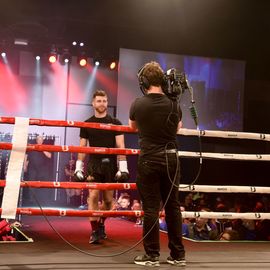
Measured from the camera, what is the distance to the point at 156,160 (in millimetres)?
3217

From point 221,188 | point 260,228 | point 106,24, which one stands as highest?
point 106,24

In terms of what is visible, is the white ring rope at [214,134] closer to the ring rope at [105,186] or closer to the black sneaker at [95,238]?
the ring rope at [105,186]

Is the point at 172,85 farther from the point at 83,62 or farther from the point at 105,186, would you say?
the point at 83,62

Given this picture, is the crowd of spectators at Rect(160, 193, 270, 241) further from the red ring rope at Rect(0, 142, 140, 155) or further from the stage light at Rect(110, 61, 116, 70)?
the stage light at Rect(110, 61, 116, 70)

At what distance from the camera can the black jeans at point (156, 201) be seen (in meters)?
3.18

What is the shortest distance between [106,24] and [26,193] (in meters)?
3.80

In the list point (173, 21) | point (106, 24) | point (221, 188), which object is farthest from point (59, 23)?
point (221, 188)

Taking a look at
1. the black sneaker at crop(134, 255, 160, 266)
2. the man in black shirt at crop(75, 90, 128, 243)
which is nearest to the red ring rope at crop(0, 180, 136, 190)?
the man in black shirt at crop(75, 90, 128, 243)

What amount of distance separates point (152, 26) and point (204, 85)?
1.80 m

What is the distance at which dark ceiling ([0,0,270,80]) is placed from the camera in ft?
30.4

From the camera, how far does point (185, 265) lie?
10.5ft

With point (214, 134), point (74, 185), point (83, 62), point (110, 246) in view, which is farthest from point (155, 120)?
point (83, 62)

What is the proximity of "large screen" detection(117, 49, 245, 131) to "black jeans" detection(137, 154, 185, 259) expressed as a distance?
7.11 meters

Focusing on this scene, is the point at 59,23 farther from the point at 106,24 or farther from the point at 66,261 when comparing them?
the point at 66,261
